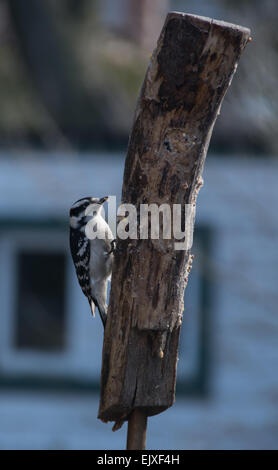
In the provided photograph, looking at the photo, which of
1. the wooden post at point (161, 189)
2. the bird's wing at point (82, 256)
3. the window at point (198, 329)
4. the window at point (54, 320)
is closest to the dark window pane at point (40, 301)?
the window at point (54, 320)

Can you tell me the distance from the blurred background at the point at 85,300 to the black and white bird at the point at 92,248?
9.03 ft

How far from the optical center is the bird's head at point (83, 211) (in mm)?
4402

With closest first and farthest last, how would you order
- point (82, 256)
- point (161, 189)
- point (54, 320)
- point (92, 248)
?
point (161, 189), point (92, 248), point (82, 256), point (54, 320)

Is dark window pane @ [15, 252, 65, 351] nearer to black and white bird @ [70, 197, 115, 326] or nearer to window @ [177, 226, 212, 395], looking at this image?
window @ [177, 226, 212, 395]

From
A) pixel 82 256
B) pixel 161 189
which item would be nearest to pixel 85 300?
pixel 82 256

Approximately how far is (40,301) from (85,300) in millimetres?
685

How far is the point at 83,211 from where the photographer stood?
450cm

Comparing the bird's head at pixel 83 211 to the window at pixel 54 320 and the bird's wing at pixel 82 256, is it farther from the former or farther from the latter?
the window at pixel 54 320

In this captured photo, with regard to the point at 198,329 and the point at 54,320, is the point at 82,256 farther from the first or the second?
the point at 54,320

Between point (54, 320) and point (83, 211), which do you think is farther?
point (54, 320)

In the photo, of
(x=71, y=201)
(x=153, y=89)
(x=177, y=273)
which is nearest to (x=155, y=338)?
(x=177, y=273)

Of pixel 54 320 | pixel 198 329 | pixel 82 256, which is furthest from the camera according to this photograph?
pixel 54 320

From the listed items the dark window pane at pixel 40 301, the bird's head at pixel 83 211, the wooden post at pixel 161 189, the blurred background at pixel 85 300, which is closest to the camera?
the wooden post at pixel 161 189

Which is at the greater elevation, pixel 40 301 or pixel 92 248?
pixel 40 301
